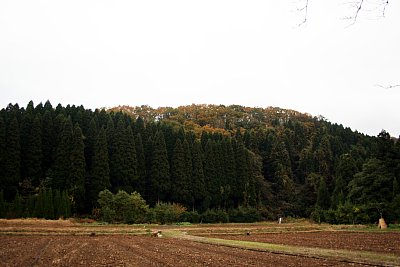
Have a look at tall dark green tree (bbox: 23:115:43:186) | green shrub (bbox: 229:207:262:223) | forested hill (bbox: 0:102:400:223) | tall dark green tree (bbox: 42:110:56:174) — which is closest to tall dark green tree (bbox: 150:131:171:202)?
forested hill (bbox: 0:102:400:223)

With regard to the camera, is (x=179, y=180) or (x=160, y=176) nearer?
(x=160, y=176)

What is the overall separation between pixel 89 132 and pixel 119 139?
731 cm

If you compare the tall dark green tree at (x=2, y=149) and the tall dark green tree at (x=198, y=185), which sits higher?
the tall dark green tree at (x=2, y=149)

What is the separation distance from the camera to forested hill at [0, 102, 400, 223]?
172 ft

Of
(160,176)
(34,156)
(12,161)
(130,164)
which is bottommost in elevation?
(160,176)

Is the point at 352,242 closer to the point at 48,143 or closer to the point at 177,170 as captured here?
the point at 177,170

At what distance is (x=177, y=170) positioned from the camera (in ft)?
237

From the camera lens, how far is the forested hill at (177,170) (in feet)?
172

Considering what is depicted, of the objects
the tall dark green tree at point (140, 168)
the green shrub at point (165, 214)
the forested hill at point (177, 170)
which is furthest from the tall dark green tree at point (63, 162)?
the green shrub at point (165, 214)

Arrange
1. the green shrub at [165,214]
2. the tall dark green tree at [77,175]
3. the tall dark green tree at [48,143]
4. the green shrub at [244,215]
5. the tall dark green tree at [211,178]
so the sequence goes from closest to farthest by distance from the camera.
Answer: the green shrub at [165,214] → the tall dark green tree at [77,175] → the green shrub at [244,215] → the tall dark green tree at [48,143] → the tall dark green tree at [211,178]

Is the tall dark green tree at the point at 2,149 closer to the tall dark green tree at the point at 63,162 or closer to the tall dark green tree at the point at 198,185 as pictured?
the tall dark green tree at the point at 63,162

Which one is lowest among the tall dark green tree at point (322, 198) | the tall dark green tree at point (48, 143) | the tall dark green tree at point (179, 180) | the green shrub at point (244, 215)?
the green shrub at point (244, 215)

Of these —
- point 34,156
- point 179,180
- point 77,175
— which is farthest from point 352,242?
point 34,156

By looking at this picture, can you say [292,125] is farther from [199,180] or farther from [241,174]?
[199,180]
